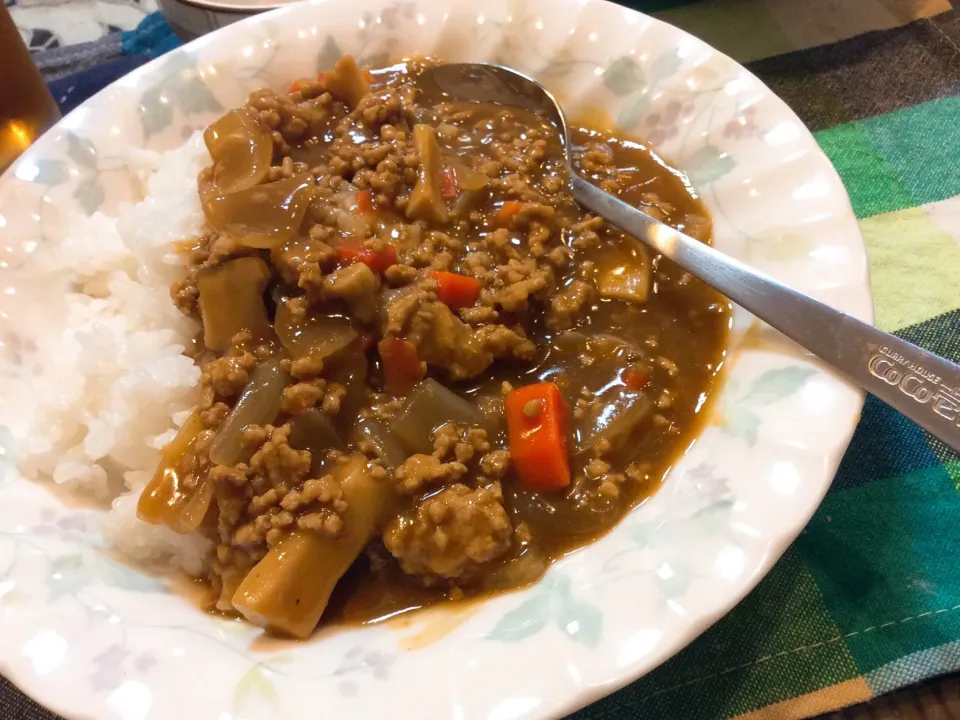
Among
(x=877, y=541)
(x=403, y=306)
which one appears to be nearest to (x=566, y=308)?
(x=403, y=306)

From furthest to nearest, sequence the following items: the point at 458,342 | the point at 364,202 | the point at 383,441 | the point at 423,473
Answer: the point at 364,202, the point at 458,342, the point at 383,441, the point at 423,473

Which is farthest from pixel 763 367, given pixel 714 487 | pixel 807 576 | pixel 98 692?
pixel 98 692

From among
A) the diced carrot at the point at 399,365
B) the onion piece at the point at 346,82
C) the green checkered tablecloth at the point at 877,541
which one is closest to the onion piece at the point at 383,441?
the diced carrot at the point at 399,365

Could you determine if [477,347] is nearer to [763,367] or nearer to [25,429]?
[763,367]

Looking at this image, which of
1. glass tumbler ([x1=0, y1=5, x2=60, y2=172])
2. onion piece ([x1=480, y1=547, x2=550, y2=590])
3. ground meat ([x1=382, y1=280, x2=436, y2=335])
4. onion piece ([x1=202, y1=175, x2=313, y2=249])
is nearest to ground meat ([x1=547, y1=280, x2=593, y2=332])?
ground meat ([x1=382, y1=280, x2=436, y2=335])

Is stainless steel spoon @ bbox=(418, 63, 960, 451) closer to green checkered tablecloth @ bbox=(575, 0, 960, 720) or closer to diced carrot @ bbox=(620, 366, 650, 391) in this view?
diced carrot @ bbox=(620, 366, 650, 391)

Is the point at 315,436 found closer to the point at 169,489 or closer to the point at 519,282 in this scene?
the point at 169,489

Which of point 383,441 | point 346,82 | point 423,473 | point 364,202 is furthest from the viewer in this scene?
point 346,82

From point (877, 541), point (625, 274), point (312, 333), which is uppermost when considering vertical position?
point (312, 333)
